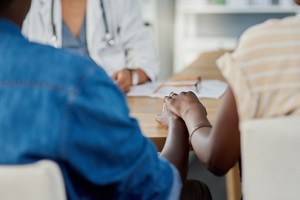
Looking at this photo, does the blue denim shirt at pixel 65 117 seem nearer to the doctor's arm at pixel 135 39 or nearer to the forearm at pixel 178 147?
the forearm at pixel 178 147

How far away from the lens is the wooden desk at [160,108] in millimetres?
1412

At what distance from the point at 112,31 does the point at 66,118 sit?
157 cm

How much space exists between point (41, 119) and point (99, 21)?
1.51m

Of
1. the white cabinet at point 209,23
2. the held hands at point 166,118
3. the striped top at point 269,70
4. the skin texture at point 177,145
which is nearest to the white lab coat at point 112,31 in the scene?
the held hands at point 166,118

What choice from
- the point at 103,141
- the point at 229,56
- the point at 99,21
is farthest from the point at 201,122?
the point at 99,21

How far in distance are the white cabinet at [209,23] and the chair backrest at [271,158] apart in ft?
11.0

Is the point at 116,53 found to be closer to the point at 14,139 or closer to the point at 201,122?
the point at 201,122

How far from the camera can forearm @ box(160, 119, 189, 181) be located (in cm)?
116

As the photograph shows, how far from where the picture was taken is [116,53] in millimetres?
2395

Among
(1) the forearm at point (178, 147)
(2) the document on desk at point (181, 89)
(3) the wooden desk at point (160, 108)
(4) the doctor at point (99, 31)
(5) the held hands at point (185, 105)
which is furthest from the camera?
(4) the doctor at point (99, 31)

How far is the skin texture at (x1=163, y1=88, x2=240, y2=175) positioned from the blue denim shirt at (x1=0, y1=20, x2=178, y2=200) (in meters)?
0.22

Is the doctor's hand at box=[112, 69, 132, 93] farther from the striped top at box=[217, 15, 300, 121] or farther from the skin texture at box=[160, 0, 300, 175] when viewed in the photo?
the striped top at box=[217, 15, 300, 121]

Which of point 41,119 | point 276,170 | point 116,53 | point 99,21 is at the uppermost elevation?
point 41,119

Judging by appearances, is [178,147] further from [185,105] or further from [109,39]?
[109,39]
